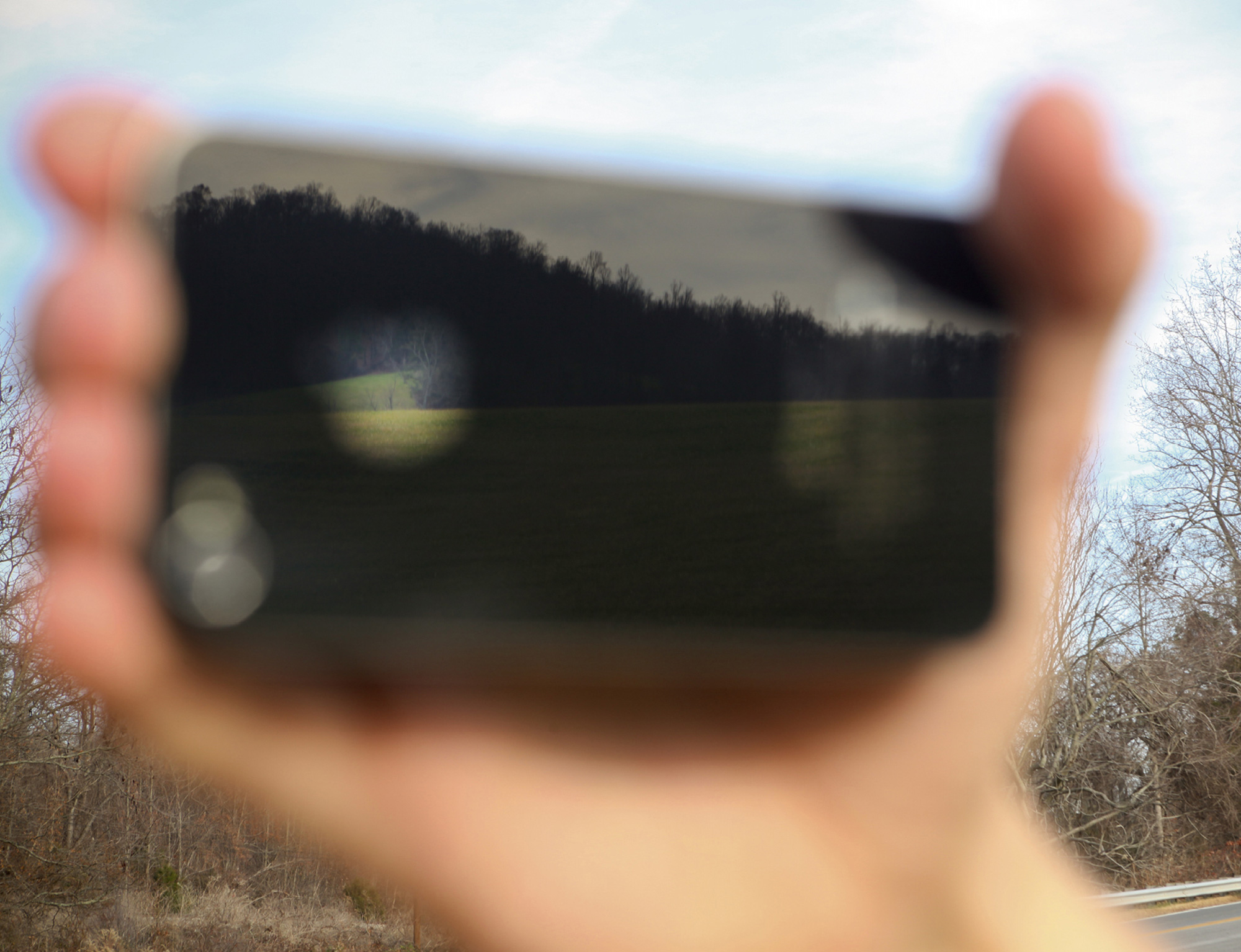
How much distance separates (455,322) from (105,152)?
334 millimetres

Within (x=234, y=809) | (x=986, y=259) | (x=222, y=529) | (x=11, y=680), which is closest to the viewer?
(x=222, y=529)

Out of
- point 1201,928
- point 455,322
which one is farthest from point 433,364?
point 1201,928

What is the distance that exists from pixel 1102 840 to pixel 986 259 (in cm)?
1471

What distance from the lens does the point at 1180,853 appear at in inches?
516

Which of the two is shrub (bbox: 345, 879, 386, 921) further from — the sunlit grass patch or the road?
the sunlit grass patch

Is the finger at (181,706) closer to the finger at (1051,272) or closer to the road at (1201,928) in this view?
the finger at (1051,272)

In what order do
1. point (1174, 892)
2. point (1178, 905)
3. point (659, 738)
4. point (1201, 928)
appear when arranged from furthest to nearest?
1. point (1178, 905)
2. point (1174, 892)
3. point (1201, 928)
4. point (659, 738)

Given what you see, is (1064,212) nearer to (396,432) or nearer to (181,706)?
(396,432)

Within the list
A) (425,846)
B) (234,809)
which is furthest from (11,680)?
(425,846)

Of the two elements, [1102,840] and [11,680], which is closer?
[11,680]

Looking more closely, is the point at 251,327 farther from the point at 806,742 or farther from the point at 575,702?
the point at 806,742

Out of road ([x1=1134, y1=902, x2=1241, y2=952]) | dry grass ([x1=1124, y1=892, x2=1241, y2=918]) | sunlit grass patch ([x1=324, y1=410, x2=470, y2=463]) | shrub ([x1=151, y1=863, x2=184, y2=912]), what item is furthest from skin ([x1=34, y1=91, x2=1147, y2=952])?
shrub ([x1=151, y1=863, x2=184, y2=912])

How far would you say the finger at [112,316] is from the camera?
0.68 metres

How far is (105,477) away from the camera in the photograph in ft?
2.19
